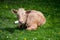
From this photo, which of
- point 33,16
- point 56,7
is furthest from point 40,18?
point 56,7

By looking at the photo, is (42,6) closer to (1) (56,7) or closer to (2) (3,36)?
(1) (56,7)

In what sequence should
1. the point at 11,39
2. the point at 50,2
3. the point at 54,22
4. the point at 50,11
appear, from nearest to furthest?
the point at 11,39 → the point at 54,22 → the point at 50,11 → the point at 50,2

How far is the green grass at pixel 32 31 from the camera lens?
9.19 metres

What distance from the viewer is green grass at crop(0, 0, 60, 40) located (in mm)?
9188

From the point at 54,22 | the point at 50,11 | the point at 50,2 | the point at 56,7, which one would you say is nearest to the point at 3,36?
the point at 54,22

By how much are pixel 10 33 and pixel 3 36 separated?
0.56 meters

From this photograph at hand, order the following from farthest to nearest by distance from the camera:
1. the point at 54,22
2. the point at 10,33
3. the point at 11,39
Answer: the point at 54,22 < the point at 10,33 < the point at 11,39

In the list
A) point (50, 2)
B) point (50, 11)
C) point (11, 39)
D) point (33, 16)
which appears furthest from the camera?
point (50, 2)

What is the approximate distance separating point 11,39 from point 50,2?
810 cm

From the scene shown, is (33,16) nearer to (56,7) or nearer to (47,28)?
(47,28)

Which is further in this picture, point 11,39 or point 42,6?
point 42,6

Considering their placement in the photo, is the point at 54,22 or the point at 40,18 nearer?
the point at 40,18

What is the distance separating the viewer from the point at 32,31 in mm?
9773

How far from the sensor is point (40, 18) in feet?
34.2
